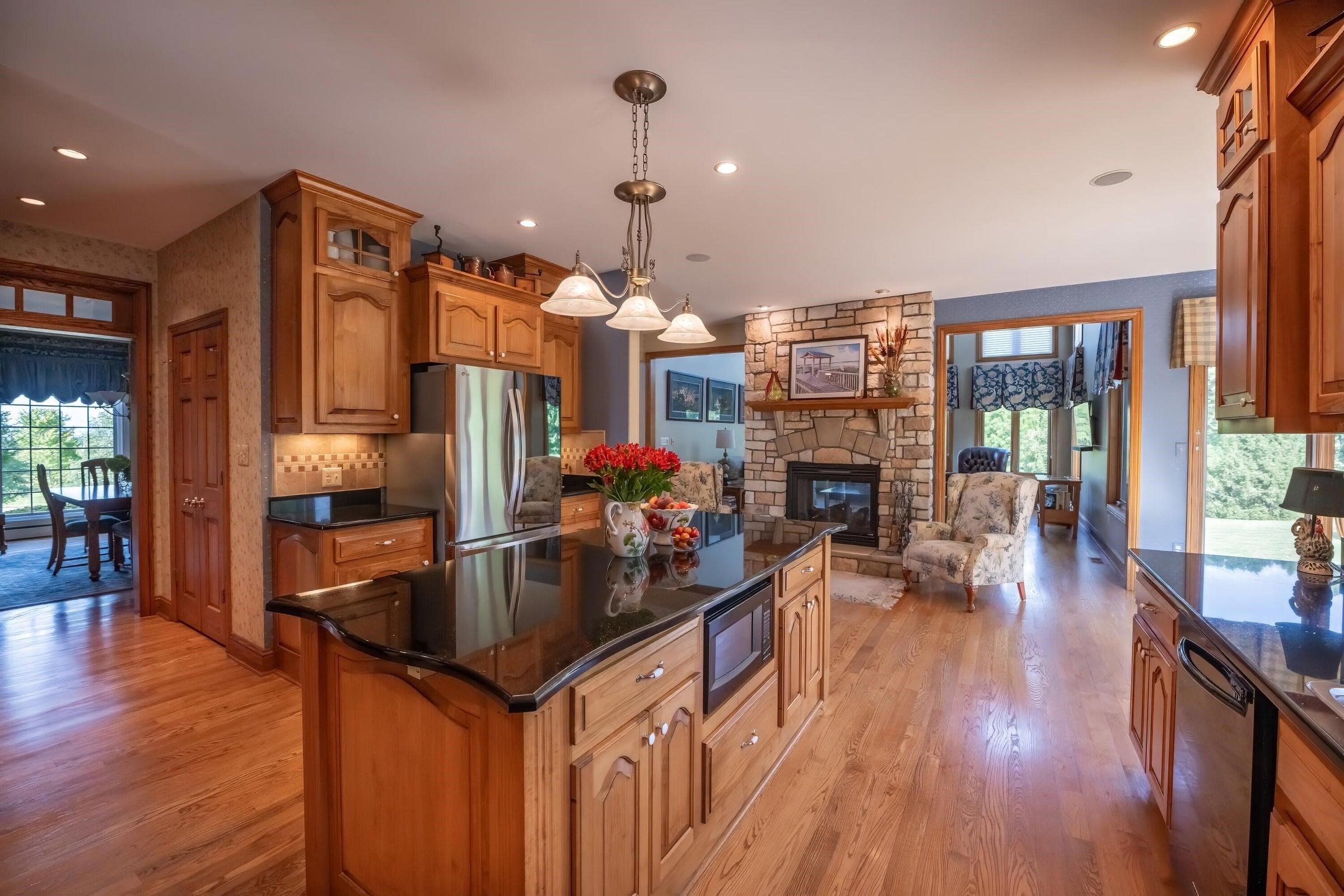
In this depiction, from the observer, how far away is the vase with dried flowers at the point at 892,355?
17.2ft

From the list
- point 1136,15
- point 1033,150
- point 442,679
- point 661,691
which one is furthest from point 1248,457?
point 442,679

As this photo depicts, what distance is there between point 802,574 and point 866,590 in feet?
9.01

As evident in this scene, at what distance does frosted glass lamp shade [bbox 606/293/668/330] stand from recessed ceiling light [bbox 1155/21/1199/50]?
1.78 m

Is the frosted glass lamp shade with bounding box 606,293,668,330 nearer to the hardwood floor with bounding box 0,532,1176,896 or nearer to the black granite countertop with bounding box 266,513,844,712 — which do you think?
the black granite countertop with bounding box 266,513,844,712

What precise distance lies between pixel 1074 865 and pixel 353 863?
2.00 metres

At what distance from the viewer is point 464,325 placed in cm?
356

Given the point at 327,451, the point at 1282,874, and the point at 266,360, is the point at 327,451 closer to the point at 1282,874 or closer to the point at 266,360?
the point at 266,360

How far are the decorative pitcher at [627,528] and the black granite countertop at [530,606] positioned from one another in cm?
4

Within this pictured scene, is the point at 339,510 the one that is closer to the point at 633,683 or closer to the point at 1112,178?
the point at 633,683

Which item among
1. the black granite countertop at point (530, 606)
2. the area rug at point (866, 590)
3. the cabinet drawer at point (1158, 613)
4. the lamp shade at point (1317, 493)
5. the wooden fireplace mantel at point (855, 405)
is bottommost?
the area rug at point (866, 590)

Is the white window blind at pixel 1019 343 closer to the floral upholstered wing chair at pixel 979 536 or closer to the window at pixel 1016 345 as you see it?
the window at pixel 1016 345

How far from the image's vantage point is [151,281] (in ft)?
13.0

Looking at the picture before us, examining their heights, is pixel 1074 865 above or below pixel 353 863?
below

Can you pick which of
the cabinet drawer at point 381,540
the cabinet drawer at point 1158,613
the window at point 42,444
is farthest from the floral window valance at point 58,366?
the cabinet drawer at point 1158,613
